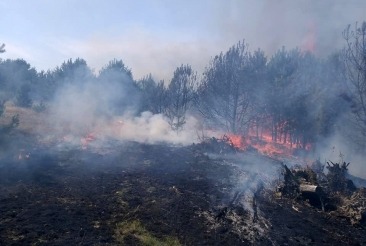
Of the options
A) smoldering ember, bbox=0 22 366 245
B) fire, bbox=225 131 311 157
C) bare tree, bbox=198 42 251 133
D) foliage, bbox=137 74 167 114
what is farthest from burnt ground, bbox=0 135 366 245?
foliage, bbox=137 74 167 114

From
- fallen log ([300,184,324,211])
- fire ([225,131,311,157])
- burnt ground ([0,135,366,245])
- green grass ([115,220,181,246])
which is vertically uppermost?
fire ([225,131,311,157])

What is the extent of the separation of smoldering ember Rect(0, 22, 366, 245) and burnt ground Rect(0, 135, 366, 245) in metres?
0.06

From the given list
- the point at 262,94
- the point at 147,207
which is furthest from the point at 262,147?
the point at 147,207

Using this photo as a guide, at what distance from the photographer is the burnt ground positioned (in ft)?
29.9

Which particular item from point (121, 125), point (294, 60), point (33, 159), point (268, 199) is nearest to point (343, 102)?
point (294, 60)

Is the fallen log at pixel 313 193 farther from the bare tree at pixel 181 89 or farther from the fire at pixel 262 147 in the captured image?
the bare tree at pixel 181 89

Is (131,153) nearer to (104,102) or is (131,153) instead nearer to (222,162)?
(222,162)

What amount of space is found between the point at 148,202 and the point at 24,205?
443 cm

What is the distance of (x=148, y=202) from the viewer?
1189 cm

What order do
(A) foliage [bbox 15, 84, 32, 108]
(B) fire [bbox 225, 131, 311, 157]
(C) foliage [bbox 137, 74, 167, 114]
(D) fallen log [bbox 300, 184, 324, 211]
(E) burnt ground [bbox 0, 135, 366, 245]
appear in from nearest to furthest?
1. (E) burnt ground [bbox 0, 135, 366, 245]
2. (D) fallen log [bbox 300, 184, 324, 211]
3. (B) fire [bbox 225, 131, 311, 157]
4. (A) foliage [bbox 15, 84, 32, 108]
5. (C) foliage [bbox 137, 74, 167, 114]

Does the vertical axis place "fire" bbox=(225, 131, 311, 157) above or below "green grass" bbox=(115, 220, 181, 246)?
above

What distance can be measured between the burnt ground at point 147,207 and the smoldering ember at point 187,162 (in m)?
0.06

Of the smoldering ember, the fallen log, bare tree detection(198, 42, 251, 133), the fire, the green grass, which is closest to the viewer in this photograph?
the green grass

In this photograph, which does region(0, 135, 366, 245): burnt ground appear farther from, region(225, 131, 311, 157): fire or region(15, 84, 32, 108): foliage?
region(15, 84, 32, 108): foliage
